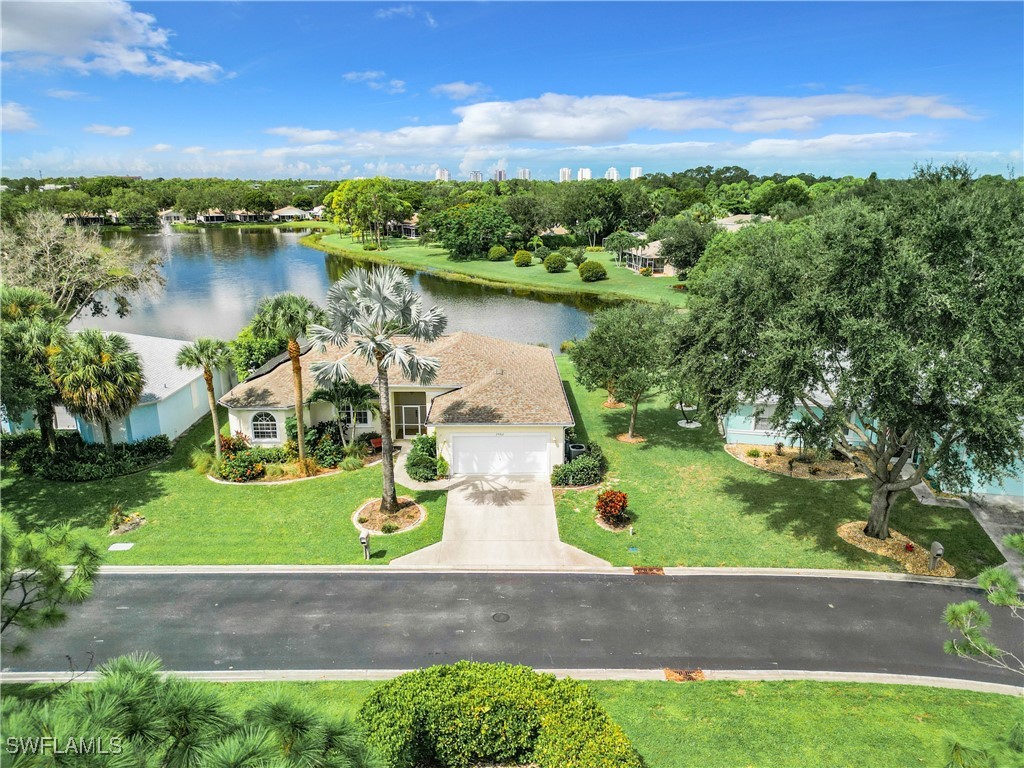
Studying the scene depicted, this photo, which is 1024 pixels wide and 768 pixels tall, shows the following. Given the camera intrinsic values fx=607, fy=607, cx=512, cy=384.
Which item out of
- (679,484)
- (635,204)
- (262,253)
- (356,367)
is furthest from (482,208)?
(679,484)

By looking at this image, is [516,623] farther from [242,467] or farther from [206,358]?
[206,358]

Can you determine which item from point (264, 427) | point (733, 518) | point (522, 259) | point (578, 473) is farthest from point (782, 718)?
point (522, 259)

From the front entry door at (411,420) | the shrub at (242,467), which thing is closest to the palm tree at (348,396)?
the front entry door at (411,420)

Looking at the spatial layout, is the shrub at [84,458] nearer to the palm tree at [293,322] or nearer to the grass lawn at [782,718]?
the palm tree at [293,322]

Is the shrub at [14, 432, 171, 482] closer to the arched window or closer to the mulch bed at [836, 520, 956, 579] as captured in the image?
the arched window

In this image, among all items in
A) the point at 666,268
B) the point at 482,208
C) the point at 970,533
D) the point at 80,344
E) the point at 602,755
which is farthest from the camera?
the point at 482,208

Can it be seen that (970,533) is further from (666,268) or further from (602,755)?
(666,268)
